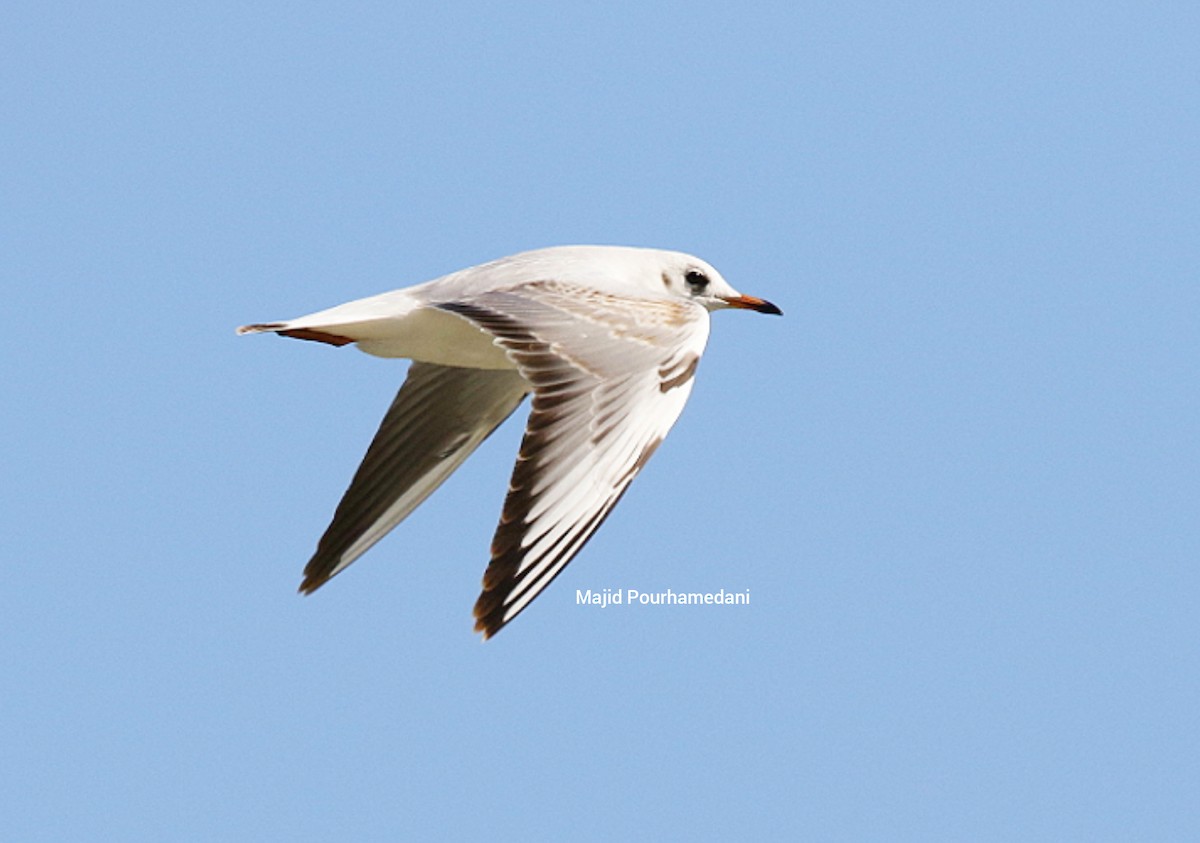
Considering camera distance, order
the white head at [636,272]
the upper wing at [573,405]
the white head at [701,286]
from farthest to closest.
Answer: the white head at [701,286] < the white head at [636,272] < the upper wing at [573,405]

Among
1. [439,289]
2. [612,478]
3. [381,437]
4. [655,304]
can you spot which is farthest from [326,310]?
[612,478]

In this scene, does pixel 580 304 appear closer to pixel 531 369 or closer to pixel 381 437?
pixel 531 369

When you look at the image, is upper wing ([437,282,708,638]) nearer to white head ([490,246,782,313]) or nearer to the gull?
the gull

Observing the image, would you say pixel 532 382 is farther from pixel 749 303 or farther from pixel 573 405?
pixel 749 303

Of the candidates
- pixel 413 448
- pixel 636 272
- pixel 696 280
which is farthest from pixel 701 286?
pixel 413 448

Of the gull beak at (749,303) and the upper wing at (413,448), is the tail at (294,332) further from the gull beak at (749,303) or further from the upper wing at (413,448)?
the gull beak at (749,303)

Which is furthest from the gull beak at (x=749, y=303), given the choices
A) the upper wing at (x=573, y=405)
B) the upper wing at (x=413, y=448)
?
the upper wing at (x=573, y=405)
